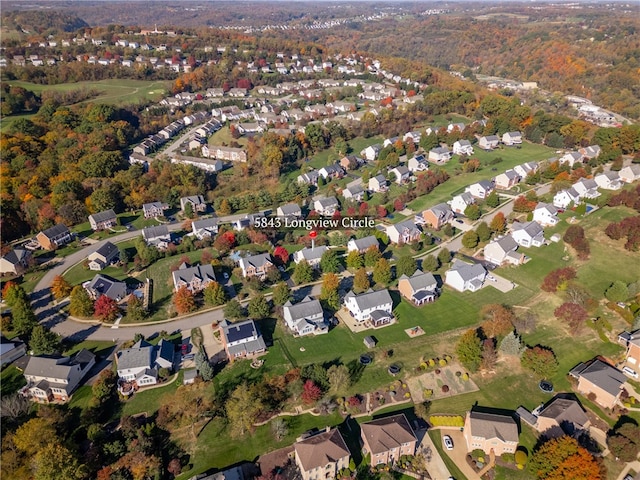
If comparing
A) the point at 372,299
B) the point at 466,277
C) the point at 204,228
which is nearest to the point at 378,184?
the point at 466,277

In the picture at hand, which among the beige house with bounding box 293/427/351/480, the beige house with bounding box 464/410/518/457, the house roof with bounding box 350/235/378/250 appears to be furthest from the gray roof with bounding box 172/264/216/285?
the beige house with bounding box 464/410/518/457

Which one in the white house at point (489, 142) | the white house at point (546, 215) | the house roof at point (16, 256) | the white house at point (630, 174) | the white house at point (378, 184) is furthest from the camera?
the white house at point (489, 142)

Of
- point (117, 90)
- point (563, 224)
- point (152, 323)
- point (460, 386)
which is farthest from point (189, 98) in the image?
point (460, 386)

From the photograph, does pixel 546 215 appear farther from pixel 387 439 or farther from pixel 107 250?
pixel 107 250

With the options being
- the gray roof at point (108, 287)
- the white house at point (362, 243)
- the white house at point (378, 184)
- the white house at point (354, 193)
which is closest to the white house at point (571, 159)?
the white house at point (378, 184)

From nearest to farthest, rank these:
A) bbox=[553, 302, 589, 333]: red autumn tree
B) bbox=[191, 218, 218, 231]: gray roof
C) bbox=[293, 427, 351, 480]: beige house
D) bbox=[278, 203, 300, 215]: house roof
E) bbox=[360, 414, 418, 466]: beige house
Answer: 1. bbox=[293, 427, 351, 480]: beige house
2. bbox=[360, 414, 418, 466]: beige house
3. bbox=[553, 302, 589, 333]: red autumn tree
4. bbox=[191, 218, 218, 231]: gray roof
5. bbox=[278, 203, 300, 215]: house roof

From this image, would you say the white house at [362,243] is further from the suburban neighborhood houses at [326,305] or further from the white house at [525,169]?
the white house at [525,169]

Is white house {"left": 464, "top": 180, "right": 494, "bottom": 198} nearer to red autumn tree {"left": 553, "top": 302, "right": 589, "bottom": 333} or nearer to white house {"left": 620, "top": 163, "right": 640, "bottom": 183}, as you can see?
white house {"left": 620, "top": 163, "right": 640, "bottom": 183}
